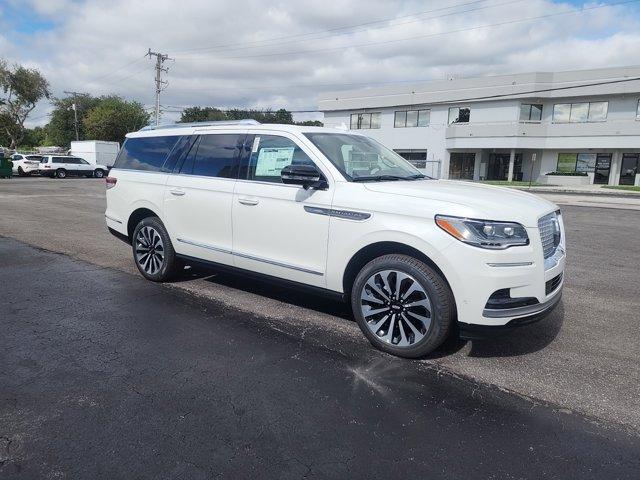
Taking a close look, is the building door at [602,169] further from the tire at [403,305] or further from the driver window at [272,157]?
the tire at [403,305]

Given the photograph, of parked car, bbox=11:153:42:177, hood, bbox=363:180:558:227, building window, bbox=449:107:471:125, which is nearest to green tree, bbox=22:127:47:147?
parked car, bbox=11:153:42:177

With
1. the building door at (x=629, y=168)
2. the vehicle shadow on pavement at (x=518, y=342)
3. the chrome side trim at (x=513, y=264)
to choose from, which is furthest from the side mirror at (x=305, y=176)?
the building door at (x=629, y=168)


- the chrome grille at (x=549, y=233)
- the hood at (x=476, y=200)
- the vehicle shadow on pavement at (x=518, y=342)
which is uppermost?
the hood at (x=476, y=200)

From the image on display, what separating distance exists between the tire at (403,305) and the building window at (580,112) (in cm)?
4138

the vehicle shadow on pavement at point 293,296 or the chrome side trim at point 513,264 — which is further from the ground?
the chrome side trim at point 513,264

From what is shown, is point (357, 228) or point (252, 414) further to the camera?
point (357, 228)

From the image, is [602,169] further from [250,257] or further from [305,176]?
[305,176]

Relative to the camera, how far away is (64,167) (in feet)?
116

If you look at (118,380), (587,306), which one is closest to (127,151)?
(118,380)

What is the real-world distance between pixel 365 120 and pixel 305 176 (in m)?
44.5

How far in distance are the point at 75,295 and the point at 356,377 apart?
3.64 metres

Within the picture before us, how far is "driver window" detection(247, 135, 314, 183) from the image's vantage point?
4.70m

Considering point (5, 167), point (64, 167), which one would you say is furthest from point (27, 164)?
point (5, 167)

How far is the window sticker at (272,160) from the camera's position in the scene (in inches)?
187
